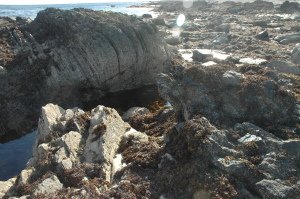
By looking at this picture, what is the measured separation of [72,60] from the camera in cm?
3728

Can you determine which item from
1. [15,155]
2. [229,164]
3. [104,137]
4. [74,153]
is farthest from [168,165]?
[15,155]

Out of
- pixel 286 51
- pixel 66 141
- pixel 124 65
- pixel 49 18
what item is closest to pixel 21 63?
pixel 49 18

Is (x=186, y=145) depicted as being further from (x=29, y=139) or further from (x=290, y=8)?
(x=290, y=8)

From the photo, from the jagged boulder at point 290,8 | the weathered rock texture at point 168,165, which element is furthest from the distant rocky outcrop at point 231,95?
the jagged boulder at point 290,8

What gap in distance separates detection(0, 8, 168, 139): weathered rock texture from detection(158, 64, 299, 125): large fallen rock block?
647 inches

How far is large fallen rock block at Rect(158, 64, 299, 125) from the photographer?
19141mm

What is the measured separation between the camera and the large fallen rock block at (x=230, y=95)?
19141mm

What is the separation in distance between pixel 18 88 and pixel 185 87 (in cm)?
1986

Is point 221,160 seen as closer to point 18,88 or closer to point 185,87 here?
point 185,87

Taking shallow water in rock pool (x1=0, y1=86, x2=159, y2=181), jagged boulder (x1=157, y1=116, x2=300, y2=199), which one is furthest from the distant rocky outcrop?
shallow water in rock pool (x1=0, y1=86, x2=159, y2=181)

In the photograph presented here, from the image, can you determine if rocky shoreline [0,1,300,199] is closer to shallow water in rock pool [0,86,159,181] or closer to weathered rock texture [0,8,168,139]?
shallow water in rock pool [0,86,159,181]

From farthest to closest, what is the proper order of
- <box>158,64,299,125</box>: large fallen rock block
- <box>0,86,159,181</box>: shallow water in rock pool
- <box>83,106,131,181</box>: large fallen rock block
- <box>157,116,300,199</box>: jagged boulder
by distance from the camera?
<box>0,86,159,181</box>: shallow water in rock pool, <box>83,106,131,181</box>: large fallen rock block, <box>158,64,299,125</box>: large fallen rock block, <box>157,116,300,199</box>: jagged boulder

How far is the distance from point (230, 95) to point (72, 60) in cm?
2129

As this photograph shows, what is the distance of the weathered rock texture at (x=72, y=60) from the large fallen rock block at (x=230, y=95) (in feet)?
53.9
